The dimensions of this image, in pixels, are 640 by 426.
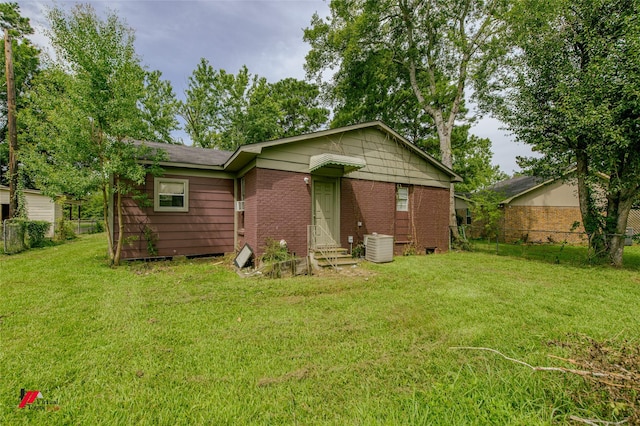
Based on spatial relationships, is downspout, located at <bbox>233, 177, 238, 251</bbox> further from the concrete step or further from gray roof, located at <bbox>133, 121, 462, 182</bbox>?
the concrete step

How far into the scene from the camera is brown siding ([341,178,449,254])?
882 cm

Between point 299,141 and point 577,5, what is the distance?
9.64 metres

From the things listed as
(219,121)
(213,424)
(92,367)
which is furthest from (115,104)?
(219,121)

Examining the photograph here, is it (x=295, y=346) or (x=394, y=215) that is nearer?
(x=295, y=346)

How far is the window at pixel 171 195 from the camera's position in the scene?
316 inches

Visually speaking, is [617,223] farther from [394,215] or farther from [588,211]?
[394,215]

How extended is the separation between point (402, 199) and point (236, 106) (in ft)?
66.6

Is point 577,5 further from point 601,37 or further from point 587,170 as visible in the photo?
point 587,170

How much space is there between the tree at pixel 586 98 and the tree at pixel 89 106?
12454 mm

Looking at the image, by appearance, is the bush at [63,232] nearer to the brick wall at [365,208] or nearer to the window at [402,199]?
the brick wall at [365,208]

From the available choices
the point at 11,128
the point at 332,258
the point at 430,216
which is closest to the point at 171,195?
the point at 332,258

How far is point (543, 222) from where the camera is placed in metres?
15.6

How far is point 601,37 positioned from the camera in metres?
7.46

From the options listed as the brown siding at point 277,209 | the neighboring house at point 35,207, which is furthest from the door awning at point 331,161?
the neighboring house at point 35,207
